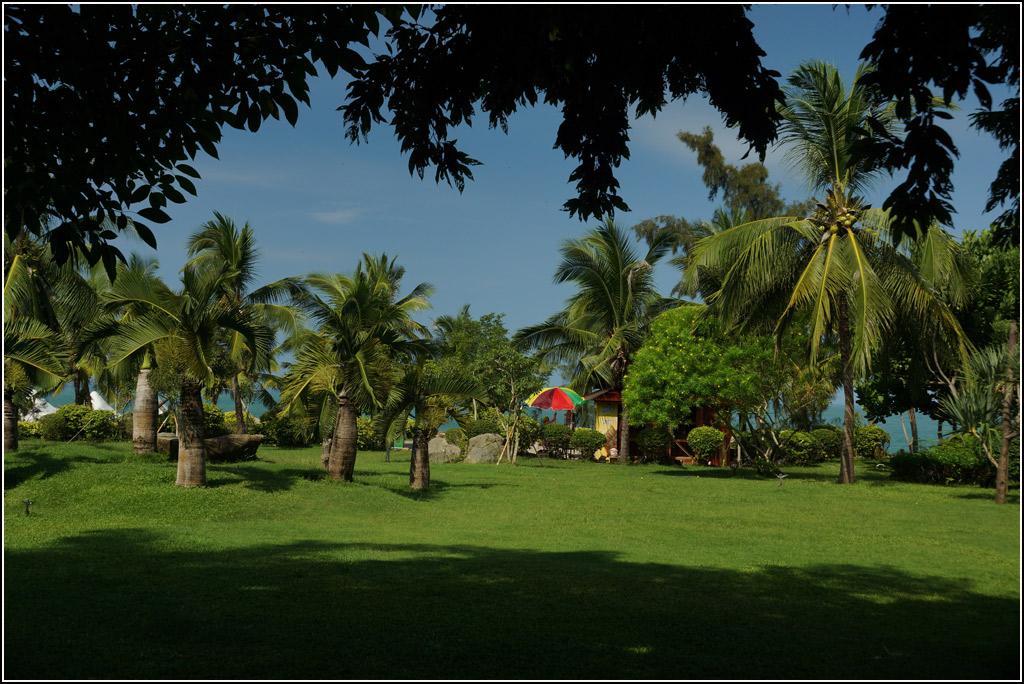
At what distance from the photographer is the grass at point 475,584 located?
5.56m

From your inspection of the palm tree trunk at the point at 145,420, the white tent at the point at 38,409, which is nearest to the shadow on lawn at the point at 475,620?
the palm tree trunk at the point at 145,420

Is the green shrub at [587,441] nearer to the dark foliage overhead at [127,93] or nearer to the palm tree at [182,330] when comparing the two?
the palm tree at [182,330]

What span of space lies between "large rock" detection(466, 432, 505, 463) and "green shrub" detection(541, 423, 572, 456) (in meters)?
3.46

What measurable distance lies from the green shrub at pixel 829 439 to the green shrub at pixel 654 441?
5814 mm

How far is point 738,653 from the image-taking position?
5809mm

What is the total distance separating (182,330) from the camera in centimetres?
1448

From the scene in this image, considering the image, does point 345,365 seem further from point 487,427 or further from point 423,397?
point 487,427

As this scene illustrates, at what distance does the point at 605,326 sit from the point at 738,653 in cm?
2667

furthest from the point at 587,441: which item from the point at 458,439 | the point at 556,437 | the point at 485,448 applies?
the point at 458,439

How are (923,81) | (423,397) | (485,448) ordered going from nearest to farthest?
(923,81), (423,397), (485,448)

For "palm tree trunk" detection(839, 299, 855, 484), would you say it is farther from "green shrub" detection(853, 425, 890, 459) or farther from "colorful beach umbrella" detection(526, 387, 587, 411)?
"colorful beach umbrella" detection(526, 387, 587, 411)

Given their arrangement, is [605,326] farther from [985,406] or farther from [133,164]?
[133,164]

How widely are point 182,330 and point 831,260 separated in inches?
625

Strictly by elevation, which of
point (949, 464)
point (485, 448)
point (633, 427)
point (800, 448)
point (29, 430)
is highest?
point (633, 427)
